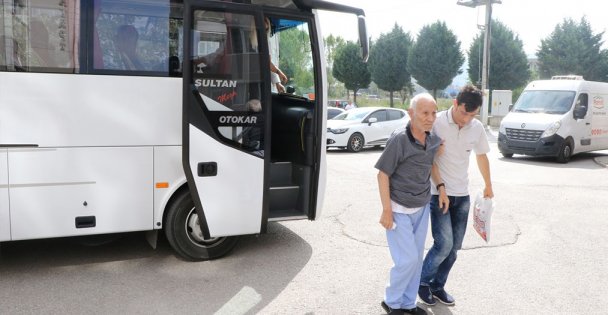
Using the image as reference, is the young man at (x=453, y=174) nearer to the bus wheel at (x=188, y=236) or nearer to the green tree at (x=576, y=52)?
the bus wheel at (x=188, y=236)

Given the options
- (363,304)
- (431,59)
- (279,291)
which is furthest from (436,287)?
(431,59)

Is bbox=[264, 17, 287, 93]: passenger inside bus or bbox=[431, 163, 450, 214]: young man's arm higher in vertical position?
bbox=[264, 17, 287, 93]: passenger inside bus

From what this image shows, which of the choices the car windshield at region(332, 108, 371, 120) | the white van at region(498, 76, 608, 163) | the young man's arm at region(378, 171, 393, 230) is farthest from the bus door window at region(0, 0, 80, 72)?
the white van at region(498, 76, 608, 163)

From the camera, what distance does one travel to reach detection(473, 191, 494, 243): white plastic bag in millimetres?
4410

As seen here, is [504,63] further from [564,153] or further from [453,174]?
[453,174]

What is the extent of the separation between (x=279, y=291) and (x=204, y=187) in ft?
3.97

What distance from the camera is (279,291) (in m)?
4.82

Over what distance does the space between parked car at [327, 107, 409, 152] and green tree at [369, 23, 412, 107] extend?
37.4 meters

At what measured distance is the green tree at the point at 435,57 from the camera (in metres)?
49.9

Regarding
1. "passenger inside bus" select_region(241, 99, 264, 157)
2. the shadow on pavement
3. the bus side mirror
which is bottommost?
the shadow on pavement

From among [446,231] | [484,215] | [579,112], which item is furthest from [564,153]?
[446,231]

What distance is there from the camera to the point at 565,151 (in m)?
14.7

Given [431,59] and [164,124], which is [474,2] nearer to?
[431,59]

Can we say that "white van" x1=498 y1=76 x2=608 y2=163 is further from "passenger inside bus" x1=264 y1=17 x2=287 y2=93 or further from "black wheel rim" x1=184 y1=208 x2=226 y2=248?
"black wheel rim" x1=184 y1=208 x2=226 y2=248
